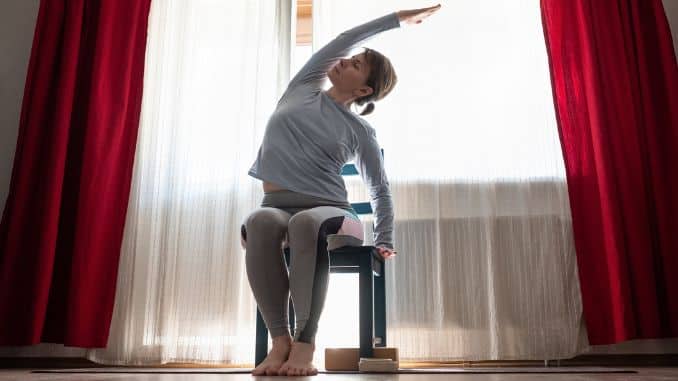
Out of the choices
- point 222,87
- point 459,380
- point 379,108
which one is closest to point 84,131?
point 222,87

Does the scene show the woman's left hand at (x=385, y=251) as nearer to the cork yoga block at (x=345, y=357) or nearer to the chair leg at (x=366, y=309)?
the chair leg at (x=366, y=309)


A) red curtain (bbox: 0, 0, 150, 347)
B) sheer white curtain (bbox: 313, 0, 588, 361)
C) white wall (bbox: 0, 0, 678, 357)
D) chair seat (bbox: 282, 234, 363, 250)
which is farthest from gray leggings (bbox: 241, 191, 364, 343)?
white wall (bbox: 0, 0, 678, 357)

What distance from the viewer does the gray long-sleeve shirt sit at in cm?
170

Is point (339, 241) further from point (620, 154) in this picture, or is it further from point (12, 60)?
point (12, 60)

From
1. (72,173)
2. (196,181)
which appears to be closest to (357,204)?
(196,181)

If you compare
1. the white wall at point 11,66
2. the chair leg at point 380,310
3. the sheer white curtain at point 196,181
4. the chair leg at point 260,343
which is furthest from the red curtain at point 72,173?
the chair leg at point 380,310

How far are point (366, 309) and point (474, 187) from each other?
2.83 feet

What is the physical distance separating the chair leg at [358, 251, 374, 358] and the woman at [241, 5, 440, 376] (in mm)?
76

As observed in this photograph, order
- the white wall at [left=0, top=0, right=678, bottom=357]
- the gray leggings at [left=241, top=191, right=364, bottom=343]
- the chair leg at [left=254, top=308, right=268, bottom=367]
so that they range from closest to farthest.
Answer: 1. the gray leggings at [left=241, top=191, right=364, bottom=343]
2. the chair leg at [left=254, top=308, right=268, bottom=367]
3. the white wall at [left=0, top=0, right=678, bottom=357]

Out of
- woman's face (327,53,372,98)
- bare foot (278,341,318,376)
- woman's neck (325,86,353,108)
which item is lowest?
bare foot (278,341,318,376)

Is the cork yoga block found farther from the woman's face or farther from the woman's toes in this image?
the woman's face

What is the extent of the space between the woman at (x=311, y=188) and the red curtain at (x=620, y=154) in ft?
2.43

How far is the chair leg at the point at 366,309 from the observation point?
4.97 feet

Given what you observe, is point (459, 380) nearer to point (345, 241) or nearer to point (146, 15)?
point (345, 241)
